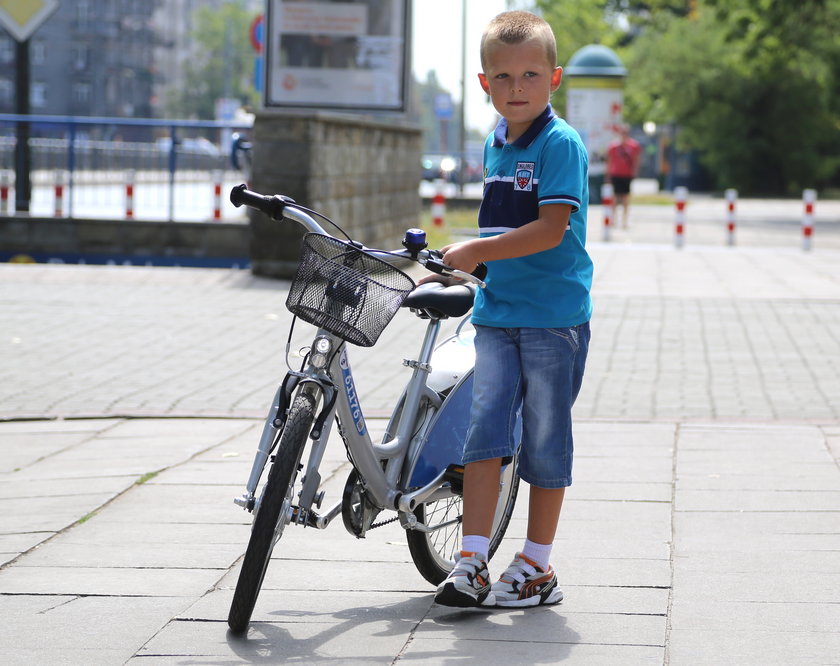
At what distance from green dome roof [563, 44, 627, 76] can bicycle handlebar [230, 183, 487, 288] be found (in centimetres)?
2894

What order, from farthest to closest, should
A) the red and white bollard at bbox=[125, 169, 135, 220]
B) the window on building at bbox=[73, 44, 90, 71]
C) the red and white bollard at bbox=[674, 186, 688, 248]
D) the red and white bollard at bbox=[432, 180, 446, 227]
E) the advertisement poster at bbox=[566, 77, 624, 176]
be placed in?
the window on building at bbox=[73, 44, 90, 71], the advertisement poster at bbox=[566, 77, 624, 176], the red and white bollard at bbox=[432, 180, 446, 227], the red and white bollard at bbox=[674, 186, 688, 248], the red and white bollard at bbox=[125, 169, 135, 220]

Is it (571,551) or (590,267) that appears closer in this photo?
(590,267)

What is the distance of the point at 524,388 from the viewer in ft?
13.3

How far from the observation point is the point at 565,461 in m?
4.12

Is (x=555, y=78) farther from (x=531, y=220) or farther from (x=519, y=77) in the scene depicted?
(x=531, y=220)

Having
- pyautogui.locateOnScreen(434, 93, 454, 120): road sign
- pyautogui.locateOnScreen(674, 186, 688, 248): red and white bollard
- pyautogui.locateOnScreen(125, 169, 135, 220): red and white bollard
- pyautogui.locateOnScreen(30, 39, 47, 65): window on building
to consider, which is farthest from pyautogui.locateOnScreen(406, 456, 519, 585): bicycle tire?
pyautogui.locateOnScreen(30, 39, 47, 65): window on building

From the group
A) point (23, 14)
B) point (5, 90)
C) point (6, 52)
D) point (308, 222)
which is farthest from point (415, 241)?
point (5, 90)

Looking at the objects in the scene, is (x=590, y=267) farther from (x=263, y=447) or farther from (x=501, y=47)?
(x=263, y=447)

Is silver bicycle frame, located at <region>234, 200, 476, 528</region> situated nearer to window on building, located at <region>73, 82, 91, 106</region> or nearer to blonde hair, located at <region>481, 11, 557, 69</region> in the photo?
blonde hair, located at <region>481, 11, 557, 69</region>

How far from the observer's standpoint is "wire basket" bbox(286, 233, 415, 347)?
3.68 metres

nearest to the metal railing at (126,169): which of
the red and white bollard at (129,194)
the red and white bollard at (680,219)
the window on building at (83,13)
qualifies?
the red and white bollard at (129,194)

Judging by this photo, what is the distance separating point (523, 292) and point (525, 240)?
20cm

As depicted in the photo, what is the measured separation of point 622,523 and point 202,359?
4632 mm

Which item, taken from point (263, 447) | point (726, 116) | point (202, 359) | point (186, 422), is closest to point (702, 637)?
point (263, 447)
